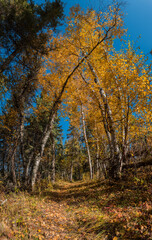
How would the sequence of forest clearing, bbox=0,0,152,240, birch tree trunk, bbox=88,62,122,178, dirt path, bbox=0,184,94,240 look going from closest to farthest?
1. dirt path, bbox=0,184,94,240
2. forest clearing, bbox=0,0,152,240
3. birch tree trunk, bbox=88,62,122,178

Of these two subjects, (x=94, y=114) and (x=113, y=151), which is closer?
(x=113, y=151)

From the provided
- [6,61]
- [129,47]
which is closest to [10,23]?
[6,61]

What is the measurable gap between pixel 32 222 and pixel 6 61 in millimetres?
4990

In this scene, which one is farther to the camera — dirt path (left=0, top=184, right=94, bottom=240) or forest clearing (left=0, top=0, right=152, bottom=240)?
forest clearing (left=0, top=0, right=152, bottom=240)

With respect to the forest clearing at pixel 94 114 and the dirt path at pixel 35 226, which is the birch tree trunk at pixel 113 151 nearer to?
the forest clearing at pixel 94 114

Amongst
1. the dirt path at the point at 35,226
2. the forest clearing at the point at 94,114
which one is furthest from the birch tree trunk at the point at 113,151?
the dirt path at the point at 35,226

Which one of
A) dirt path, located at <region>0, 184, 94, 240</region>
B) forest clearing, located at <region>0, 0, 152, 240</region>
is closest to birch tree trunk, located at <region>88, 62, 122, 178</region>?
forest clearing, located at <region>0, 0, 152, 240</region>

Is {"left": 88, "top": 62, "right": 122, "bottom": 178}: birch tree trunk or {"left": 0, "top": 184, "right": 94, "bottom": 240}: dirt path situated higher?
{"left": 88, "top": 62, "right": 122, "bottom": 178}: birch tree trunk

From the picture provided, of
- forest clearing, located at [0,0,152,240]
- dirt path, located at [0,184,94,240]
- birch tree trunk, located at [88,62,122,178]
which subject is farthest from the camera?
birch tree trunk, located at [88,62,122,178]

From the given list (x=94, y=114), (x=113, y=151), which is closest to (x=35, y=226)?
(x=113, y=151)

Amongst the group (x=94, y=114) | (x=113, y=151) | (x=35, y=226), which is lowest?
(x=35, y=226)

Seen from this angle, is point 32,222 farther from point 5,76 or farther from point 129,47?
point 129,47

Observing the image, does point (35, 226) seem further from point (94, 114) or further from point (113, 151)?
point (94, 114)

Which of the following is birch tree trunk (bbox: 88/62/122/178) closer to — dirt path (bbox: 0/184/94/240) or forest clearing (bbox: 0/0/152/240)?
forest clearing (bbox: 0/0/152/240)
